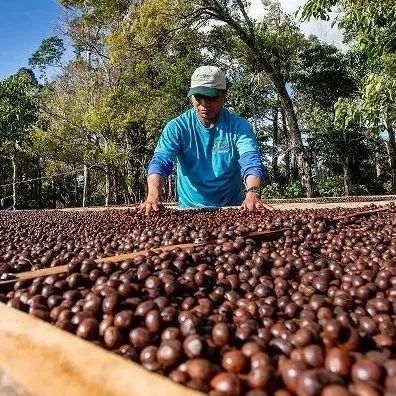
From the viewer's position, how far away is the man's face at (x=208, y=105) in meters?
4.76

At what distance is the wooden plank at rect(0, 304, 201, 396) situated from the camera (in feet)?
2.97

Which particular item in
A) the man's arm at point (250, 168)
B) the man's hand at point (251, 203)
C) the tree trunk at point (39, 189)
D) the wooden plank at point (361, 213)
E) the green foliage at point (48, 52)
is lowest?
the wooden plank at point (361, 213)

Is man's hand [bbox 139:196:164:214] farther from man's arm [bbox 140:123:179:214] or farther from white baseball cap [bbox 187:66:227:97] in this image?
white baseball cap [bbox 187:66:227:97]

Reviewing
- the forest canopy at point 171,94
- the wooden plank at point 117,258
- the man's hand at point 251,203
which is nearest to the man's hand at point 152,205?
the man's hand at point 251,203

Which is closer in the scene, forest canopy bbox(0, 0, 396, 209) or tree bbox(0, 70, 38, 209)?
forest canopy bbox(0, 0, 396, 209)

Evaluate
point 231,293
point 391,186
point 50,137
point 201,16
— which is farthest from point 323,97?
point 231,293

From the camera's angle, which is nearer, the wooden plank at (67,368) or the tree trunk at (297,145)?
the wooden plank at (67,368)

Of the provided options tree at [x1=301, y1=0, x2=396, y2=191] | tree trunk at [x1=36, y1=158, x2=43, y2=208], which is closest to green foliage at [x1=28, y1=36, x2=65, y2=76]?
tree trunk at [x1=36, y1=158, x2=43, y2=208]

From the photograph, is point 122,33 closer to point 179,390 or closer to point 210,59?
point 210,59

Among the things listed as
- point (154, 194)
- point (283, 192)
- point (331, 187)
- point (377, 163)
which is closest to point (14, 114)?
point (283, 192)

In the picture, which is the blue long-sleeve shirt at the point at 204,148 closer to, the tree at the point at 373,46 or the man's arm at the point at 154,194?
the man's arm at the point at 154,194

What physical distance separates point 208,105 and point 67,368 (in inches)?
158

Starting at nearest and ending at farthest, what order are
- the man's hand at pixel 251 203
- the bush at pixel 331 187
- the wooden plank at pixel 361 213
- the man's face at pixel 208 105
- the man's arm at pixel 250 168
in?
the wooden plank at pixel 361 213 → the man's hand at pixel 251 203 → the man's arm at pixel 250 168 → the man's face at pixel 208 105 → the bush at pixel 331 187

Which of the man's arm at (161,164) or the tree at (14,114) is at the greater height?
the tree at (14,114)
